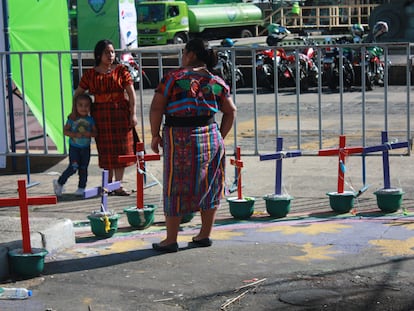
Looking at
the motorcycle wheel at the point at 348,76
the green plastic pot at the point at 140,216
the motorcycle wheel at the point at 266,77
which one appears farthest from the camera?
the motorcycle wheel at the point at 266,77

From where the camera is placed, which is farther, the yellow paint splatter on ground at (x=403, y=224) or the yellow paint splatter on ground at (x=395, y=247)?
the yellow paint splatter on ground at (x=403, y=224)

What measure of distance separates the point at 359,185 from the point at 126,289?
4.00 metres

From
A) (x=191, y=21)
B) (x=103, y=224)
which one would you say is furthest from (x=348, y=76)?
(x=191, y=21)

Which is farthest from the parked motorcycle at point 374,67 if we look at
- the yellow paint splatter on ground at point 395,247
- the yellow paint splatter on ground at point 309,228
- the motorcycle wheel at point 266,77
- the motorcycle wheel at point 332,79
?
the yellow paint splatter on ground at point 395,247

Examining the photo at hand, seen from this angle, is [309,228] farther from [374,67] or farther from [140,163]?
[374,67]

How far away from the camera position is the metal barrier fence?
10250mm

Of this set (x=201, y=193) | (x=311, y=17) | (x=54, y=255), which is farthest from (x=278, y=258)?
(x=311, y=17)

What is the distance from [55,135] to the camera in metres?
10.9

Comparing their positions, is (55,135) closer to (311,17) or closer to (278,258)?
(278,258)

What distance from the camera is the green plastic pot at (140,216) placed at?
7.69 m

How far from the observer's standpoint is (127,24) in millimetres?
30547

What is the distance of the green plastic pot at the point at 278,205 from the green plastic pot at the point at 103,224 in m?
1.42

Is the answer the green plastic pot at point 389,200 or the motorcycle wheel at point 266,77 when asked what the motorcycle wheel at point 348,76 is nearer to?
the motorcycle wheel at point 266,77

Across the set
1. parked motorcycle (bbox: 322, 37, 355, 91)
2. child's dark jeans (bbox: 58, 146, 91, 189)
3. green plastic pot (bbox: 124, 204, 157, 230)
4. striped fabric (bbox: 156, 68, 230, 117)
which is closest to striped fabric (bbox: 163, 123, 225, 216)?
striped fabric (bbox: 156, 68, 230, 117)
